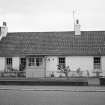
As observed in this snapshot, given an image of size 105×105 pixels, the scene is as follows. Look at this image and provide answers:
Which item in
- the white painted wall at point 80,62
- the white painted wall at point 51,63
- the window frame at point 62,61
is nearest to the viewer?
the white painted wall at point 80,62

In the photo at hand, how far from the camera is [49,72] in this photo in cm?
2988

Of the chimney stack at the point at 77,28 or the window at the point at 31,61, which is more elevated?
the chimney stack at the point at 77,28

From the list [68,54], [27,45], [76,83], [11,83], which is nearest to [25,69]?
[27,45]

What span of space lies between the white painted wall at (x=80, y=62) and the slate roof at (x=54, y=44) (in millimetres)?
516

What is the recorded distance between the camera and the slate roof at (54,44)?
3167cm

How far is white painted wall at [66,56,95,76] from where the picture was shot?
31.2m

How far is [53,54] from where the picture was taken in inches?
1230

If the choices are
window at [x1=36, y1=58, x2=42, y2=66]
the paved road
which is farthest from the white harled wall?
the paved road

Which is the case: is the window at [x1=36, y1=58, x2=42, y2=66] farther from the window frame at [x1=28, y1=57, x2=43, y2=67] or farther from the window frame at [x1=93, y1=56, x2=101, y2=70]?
the window frame at [x1=93, y1=56, x2=101, y2=70]

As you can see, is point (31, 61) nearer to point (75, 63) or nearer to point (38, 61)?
point (38, 61)

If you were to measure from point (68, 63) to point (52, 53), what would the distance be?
7.84 feet

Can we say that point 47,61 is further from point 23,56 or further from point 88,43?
point 88,43

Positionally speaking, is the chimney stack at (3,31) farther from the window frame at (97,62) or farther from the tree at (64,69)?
the window frame at (97,62)

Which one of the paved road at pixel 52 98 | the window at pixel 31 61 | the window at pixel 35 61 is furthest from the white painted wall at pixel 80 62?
the paved road at pixel 52 98
